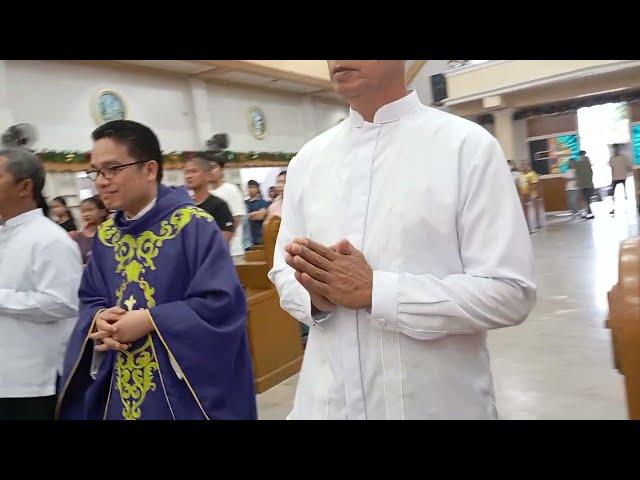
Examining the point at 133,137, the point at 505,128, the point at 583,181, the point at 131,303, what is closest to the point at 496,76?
the point at 505,128

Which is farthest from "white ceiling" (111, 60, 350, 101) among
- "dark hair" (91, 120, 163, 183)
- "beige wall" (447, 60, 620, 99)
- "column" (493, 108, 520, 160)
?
"dark hair" (91, 120, 163, 183)

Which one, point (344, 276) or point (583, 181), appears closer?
point (344, 276)

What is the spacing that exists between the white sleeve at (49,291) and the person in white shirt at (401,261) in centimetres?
117

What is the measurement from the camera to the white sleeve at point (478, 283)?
0.84m

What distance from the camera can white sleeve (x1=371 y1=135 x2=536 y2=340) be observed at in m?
0.84

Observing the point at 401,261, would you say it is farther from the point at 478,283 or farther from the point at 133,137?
the point at 133,137

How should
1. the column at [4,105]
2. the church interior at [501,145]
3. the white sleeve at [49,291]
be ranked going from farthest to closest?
the column at [4,105] < the church interior at [501,145] < the white sleeve at [49,291]

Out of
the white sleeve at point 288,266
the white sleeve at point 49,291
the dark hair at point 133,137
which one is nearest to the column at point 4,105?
the white sleeve at point 49,291

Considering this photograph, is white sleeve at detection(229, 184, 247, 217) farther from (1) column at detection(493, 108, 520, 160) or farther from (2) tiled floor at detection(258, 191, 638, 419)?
(1) column at detection(493, 108, 520, 160)

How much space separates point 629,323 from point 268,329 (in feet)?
10.7

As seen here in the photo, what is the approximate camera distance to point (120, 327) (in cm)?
143

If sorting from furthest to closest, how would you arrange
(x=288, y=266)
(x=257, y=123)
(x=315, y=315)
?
(x=257, y=123) → (x=288, y=266) → (x=315, y=315)

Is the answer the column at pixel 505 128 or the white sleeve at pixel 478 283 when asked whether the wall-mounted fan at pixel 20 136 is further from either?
the column at pixel 505 128

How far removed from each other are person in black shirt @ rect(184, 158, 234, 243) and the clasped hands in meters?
Result: 1.80
